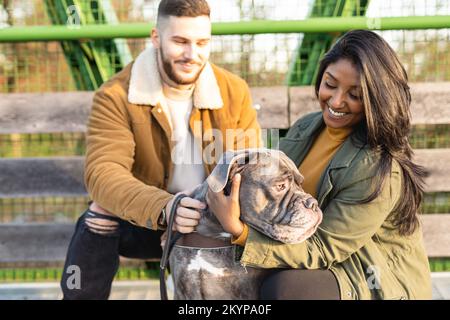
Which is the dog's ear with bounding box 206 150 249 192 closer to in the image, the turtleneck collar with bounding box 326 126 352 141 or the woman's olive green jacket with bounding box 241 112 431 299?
the woman's olive green jacket with bounding box 241 112 431 299

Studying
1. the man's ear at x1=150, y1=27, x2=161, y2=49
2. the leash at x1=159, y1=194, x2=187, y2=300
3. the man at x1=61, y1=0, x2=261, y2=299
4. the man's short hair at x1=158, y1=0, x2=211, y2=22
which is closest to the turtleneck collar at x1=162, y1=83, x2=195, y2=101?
the man at x1=61, y1=0, x2=261, y2=299

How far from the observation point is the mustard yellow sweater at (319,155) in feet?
8.00

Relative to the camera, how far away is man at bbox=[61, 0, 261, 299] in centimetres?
267

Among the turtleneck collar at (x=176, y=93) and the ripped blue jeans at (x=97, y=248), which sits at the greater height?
the turtleneck collar at (x=176, y=93)

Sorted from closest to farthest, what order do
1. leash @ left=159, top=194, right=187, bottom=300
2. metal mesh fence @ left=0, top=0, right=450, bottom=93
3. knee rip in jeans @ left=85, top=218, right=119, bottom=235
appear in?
→ leash @ left=159, top=194, right=187, bottom=300 < knee rip in jeans @ left=85, top=218, right=119, bottom=235 < metal mesh fence @ left=0, top=0, right=450, bottom=93

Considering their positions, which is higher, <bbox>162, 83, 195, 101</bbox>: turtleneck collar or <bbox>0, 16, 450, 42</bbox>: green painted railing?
<bbox>0, 16, 450, 42</bbox>: green painted railing

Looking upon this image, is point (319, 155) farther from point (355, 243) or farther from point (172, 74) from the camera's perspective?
point (172, 74)

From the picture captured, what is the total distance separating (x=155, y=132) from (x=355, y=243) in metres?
0.94

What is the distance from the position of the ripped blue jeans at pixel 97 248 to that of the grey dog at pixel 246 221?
1.71 ft

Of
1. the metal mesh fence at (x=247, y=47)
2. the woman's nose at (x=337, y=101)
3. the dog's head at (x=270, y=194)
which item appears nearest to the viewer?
the dog's head at (x=270, y=194)

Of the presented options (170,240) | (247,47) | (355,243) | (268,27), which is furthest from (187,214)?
(247,47)

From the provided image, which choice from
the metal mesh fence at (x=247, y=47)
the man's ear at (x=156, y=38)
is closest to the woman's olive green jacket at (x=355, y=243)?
the man's ear at (x=156, y=38)

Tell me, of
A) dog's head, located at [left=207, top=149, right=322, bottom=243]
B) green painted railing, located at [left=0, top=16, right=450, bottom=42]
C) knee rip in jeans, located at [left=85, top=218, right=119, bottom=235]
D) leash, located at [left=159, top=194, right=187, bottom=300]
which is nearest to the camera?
dog's head, located at [left=207, top=149, right=322, bottom=243]

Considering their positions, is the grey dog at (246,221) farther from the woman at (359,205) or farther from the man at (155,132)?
the man at (155,132)
